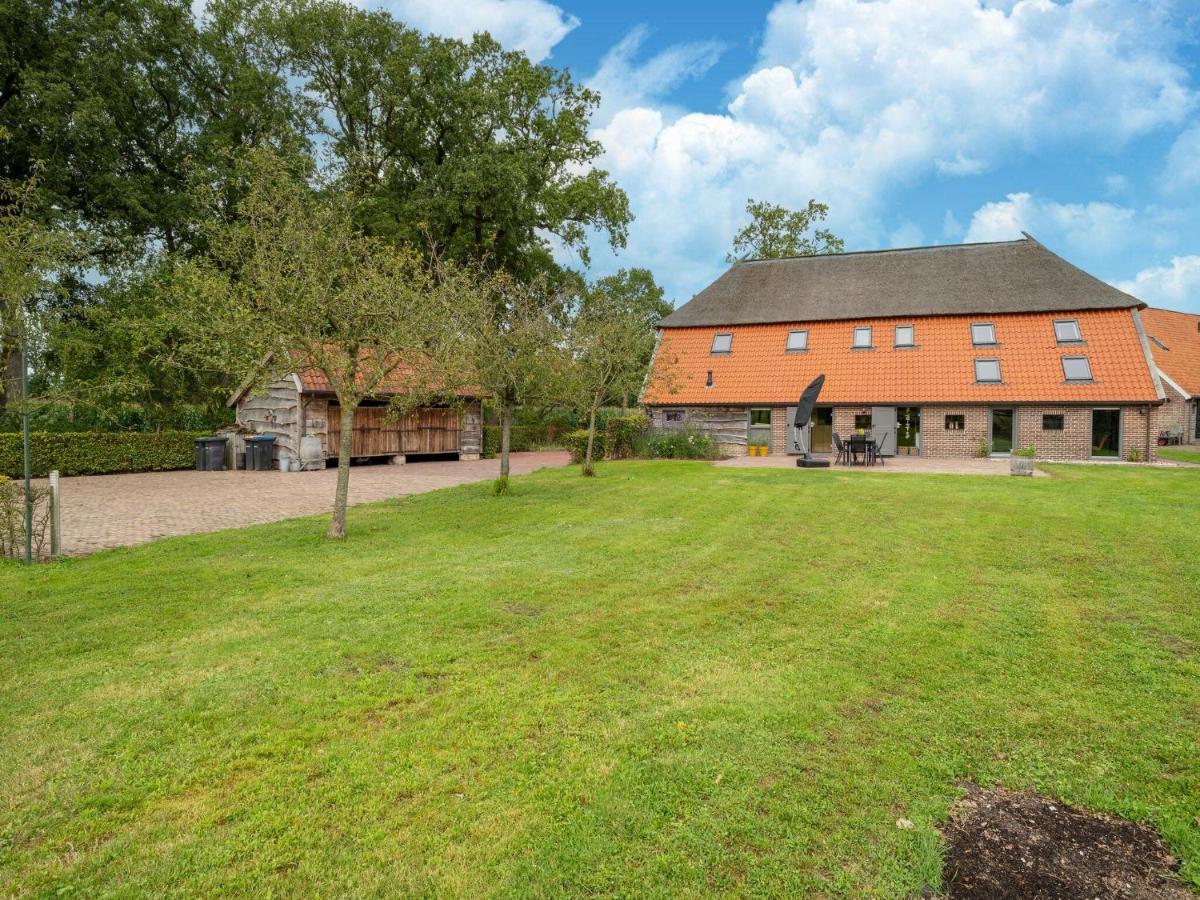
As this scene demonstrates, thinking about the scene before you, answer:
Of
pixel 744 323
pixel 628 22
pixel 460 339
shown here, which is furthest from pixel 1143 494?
pixel 744 323

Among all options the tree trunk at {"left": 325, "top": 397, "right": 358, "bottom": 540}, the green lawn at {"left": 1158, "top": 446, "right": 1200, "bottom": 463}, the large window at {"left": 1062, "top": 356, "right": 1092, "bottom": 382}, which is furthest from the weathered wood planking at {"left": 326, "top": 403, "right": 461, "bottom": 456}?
the green lawn at {"left": 1158, "top": 446, "right": 1200, "bottom": 463}

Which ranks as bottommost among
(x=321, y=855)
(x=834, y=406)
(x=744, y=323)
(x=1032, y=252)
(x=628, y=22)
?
(x=321, y=855)

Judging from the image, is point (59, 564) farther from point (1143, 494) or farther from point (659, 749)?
point (1143, 494)

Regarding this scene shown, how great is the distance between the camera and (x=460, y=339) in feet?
43.8

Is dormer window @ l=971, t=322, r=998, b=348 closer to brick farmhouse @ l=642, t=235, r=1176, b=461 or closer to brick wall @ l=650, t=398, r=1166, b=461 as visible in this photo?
brick farmhouse @ l=642, t=235, r=1176, b=461

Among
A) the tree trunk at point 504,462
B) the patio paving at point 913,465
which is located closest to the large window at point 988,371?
the patio paving at point 913,465

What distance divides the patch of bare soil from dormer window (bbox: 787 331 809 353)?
25.9 m

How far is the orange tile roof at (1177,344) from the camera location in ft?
112

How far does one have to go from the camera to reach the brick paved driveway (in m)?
10.7

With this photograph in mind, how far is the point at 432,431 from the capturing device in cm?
2567

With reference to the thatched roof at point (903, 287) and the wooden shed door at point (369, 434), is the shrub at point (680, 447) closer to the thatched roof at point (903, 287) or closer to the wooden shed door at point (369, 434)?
the thatched roof at point (903, 287)

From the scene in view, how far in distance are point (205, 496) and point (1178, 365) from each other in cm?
4431

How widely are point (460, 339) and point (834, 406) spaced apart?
1748 cm

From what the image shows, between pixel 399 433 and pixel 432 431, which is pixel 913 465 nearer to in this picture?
pixel 432 431
